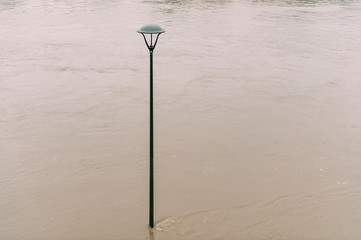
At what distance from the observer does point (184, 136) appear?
49.5 ft

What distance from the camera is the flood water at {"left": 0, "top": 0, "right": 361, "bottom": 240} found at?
10.2 metres

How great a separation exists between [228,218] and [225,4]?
42.8 m

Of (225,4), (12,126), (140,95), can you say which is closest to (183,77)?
(140,95)

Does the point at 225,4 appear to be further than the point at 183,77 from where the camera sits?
Yes

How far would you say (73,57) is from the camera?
25.8 metres

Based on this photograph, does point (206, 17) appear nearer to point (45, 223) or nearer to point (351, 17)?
point (351, 17)

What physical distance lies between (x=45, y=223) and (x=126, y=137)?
210 inches

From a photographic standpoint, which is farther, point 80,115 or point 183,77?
point 183,77

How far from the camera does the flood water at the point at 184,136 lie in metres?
10.2

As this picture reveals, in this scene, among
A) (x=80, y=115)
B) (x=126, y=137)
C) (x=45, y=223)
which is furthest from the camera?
→ (x=80, y=115)

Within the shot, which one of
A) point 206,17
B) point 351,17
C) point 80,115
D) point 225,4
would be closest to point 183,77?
point 80,115

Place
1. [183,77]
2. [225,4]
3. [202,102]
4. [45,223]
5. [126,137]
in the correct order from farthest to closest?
[225,4], [183,77], [202,102], [126,137], [45,223]

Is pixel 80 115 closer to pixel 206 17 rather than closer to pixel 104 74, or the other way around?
pixel 104 74

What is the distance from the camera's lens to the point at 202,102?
18.6m
